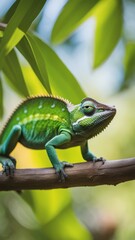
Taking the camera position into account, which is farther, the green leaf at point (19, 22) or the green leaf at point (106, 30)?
the green leaf at point (106, 30)

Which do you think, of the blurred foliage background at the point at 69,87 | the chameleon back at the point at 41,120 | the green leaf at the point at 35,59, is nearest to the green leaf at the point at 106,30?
the blurred foliage background at the point at 69,87

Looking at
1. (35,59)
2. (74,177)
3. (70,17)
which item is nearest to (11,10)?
(35,59)

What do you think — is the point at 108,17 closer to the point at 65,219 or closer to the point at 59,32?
the point at 59,32

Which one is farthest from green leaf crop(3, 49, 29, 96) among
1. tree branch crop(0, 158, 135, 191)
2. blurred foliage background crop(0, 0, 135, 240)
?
tree branch crop(0, 158, 135, 191)

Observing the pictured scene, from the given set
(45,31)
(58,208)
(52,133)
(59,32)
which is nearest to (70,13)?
(59,32)

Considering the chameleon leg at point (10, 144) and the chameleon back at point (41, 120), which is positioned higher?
the chameleon back at point (41, 120)

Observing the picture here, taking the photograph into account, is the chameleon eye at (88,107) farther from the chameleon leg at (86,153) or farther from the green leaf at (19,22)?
the green leaf at (19,22)
